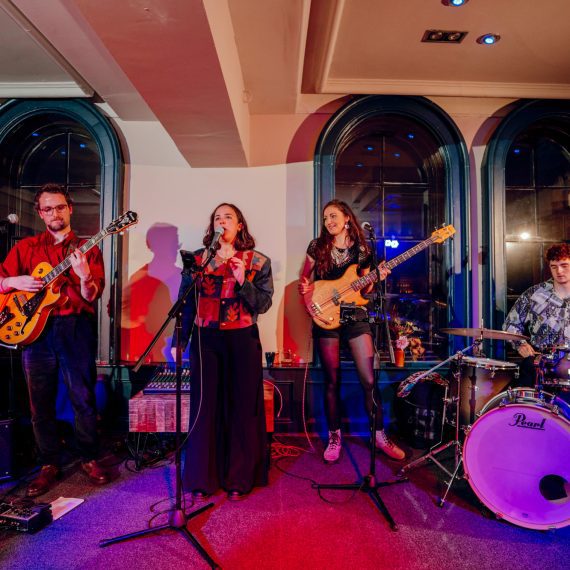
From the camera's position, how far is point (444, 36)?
340cm

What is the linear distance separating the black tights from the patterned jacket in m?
0.90

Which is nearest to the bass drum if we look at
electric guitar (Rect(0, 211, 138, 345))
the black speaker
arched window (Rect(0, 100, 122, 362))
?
electric guitar (Rect(0, 211, 138, 345))

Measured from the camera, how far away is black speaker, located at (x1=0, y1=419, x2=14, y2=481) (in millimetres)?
2941

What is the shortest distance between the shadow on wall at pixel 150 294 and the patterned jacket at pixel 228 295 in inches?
57.5

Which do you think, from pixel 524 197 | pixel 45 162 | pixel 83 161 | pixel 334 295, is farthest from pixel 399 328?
pixel 45 162

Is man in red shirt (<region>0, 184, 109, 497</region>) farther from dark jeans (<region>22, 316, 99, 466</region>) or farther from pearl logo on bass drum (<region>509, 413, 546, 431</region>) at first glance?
pearl logo on bass drum (<region>509, 413, 546, 431</region>)

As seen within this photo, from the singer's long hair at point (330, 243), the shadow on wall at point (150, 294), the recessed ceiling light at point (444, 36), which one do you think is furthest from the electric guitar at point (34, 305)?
the recessed ceiling light at point (444, 36)

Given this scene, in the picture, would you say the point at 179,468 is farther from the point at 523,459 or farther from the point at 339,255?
the point at 339,255

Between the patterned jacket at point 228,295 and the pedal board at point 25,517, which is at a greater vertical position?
the patterned jacket at point 228,295

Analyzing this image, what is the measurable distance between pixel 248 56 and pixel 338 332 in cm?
236

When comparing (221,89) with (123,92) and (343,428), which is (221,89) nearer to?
(123,92)

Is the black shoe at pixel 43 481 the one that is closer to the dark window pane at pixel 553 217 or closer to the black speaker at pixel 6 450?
the black speaker at pixel 6 450

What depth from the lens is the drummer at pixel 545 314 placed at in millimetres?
3146

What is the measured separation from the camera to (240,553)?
85.1 inches
